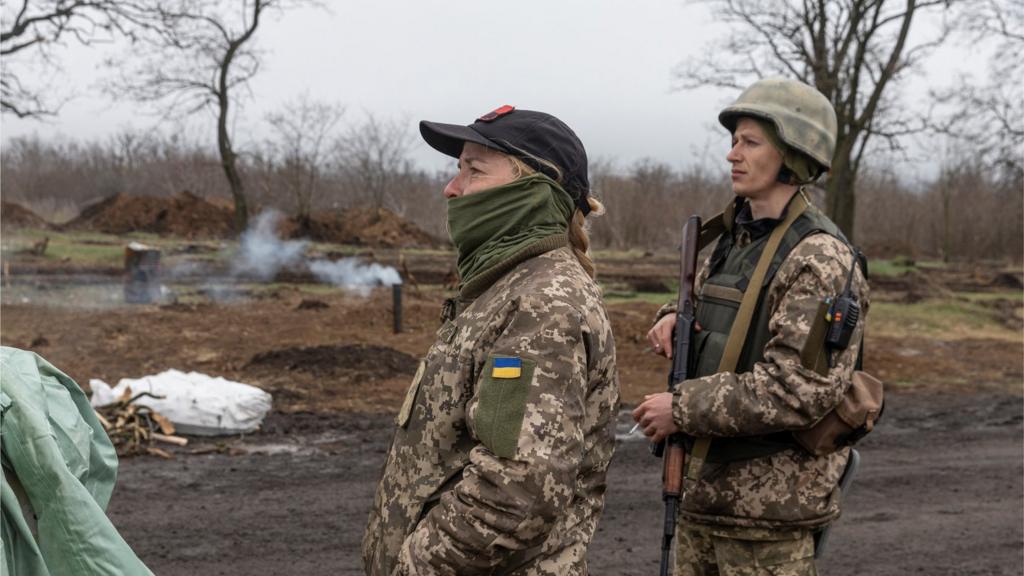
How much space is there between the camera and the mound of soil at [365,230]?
32.0 meters

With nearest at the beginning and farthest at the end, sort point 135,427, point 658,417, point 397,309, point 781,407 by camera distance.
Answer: point 781,407, point 658,417, point 135,427, point 397,309

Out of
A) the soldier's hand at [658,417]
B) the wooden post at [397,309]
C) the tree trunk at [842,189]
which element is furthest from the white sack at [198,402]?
the tree trunk at [842,189]

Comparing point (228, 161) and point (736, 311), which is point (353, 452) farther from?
point (228, 161)

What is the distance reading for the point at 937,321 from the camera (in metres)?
16.6

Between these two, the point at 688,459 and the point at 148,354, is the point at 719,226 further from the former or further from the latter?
the point at 148,354

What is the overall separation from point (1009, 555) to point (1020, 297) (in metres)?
19.2

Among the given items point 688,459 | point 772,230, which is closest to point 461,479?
point 688,459

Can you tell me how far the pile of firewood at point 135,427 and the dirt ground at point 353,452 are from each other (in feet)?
0.55

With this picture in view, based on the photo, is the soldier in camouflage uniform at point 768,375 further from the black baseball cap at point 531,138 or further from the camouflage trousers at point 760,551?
the black baseball cap at point 531,138

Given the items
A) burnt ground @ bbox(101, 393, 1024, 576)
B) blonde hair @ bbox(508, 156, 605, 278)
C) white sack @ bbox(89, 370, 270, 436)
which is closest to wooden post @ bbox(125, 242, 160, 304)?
white sack @ bbox(89, 370, 270, 436)

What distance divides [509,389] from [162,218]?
35.1 meters

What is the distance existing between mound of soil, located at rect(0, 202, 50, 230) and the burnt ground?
28.6m

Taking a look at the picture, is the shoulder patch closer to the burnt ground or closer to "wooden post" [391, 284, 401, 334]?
the burnt ground

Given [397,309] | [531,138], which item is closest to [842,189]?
[397,309]
